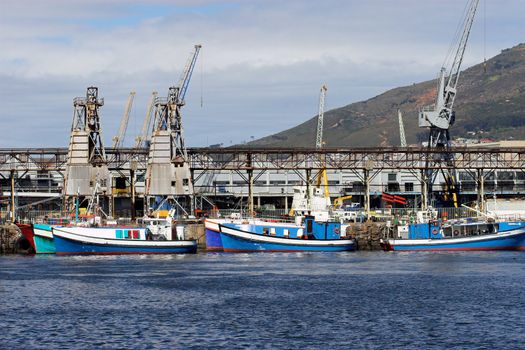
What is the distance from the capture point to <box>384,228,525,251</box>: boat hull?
13762 centimetres

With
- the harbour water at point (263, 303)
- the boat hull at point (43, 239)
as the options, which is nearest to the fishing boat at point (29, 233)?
the boat hull at point (43, 239)

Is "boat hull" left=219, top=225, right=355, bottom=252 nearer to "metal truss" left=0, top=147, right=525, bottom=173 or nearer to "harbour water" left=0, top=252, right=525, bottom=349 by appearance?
"harbour water" left=0, top=252, right=525, bottom=349

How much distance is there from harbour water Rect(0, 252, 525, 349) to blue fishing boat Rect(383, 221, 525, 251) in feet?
49.6

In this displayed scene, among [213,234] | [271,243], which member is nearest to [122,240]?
[213,234]

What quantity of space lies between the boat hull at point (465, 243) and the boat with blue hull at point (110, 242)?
2788cm

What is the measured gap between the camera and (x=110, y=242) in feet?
425

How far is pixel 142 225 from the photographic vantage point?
134 m

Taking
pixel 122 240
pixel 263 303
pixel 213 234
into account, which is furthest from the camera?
pixel 213 234

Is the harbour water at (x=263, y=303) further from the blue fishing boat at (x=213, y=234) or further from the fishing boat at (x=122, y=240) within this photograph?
the blue fishing boat at (x=213, y=234)

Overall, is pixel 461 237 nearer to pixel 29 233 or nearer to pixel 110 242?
pixel 110 242

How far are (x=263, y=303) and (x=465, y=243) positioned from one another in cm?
6140

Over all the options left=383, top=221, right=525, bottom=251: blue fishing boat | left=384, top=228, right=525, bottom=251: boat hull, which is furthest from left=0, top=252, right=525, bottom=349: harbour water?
left=383, top=221, right=525, bottom=251: blue fishing boat

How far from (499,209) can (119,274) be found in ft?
294

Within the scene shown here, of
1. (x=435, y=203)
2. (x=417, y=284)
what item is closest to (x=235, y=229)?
(x=417, y=284)
